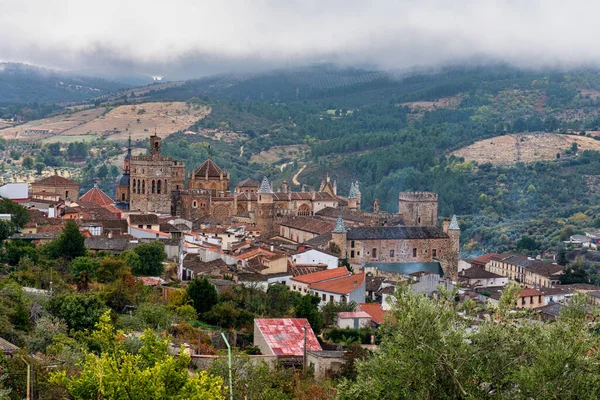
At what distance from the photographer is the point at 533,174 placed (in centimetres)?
10494

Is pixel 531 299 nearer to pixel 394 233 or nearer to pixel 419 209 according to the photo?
pixel 394 233

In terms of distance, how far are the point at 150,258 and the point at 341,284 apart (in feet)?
24.9

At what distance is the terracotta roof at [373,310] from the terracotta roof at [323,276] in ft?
11.4

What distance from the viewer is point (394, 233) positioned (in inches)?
1821

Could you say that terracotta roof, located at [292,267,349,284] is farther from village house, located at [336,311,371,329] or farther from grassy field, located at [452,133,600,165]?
grassy field, located at [452,133,600,165]

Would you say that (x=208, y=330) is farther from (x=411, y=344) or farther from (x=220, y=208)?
(x=220, y=208)

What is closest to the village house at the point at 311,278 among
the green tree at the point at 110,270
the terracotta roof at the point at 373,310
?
the terracotta roof at the point at 373,310

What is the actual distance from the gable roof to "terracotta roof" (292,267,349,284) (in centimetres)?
538

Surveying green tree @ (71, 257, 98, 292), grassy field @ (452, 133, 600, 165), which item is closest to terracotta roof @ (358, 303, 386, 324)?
green tree @ (71, 257, 98, 292)

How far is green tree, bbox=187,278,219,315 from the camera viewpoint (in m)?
29.5

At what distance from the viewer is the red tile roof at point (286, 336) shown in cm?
2464

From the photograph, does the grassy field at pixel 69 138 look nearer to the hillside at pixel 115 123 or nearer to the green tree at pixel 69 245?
the hillside at pixel 115 123

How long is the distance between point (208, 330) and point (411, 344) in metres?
12.4

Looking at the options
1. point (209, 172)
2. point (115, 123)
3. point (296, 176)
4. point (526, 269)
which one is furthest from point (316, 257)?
point (115, 123)
